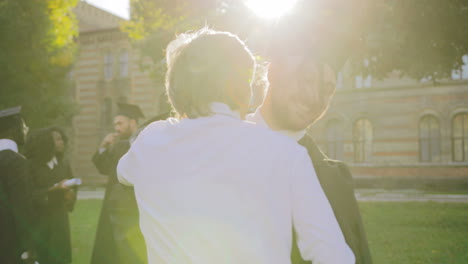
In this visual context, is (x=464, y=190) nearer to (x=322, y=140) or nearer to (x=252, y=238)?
(x=322, y=140)

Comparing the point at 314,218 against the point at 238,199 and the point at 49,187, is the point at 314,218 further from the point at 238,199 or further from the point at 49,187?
the point at 49,187

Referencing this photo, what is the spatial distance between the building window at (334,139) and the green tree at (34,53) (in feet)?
44.3

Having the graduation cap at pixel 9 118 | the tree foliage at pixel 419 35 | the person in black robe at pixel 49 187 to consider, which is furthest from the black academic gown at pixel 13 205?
the tree foliage at pixel 419 35

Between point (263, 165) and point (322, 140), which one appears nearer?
point (263, 165)

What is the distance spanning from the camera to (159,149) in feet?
5.83

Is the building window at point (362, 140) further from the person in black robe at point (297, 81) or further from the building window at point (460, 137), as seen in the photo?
the person in black robe at point (297, 81)

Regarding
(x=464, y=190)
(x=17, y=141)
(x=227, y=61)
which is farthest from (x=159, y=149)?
(x=464, y=190)

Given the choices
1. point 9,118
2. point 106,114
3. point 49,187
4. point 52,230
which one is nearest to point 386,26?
point 49,187

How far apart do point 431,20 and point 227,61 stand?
8806 mm

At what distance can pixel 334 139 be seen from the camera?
26.0 meters

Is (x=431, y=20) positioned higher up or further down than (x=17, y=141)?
higher up

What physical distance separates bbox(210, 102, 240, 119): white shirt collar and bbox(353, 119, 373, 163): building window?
24177 millimetres

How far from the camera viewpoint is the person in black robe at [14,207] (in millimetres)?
4312

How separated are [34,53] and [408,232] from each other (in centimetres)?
1367
